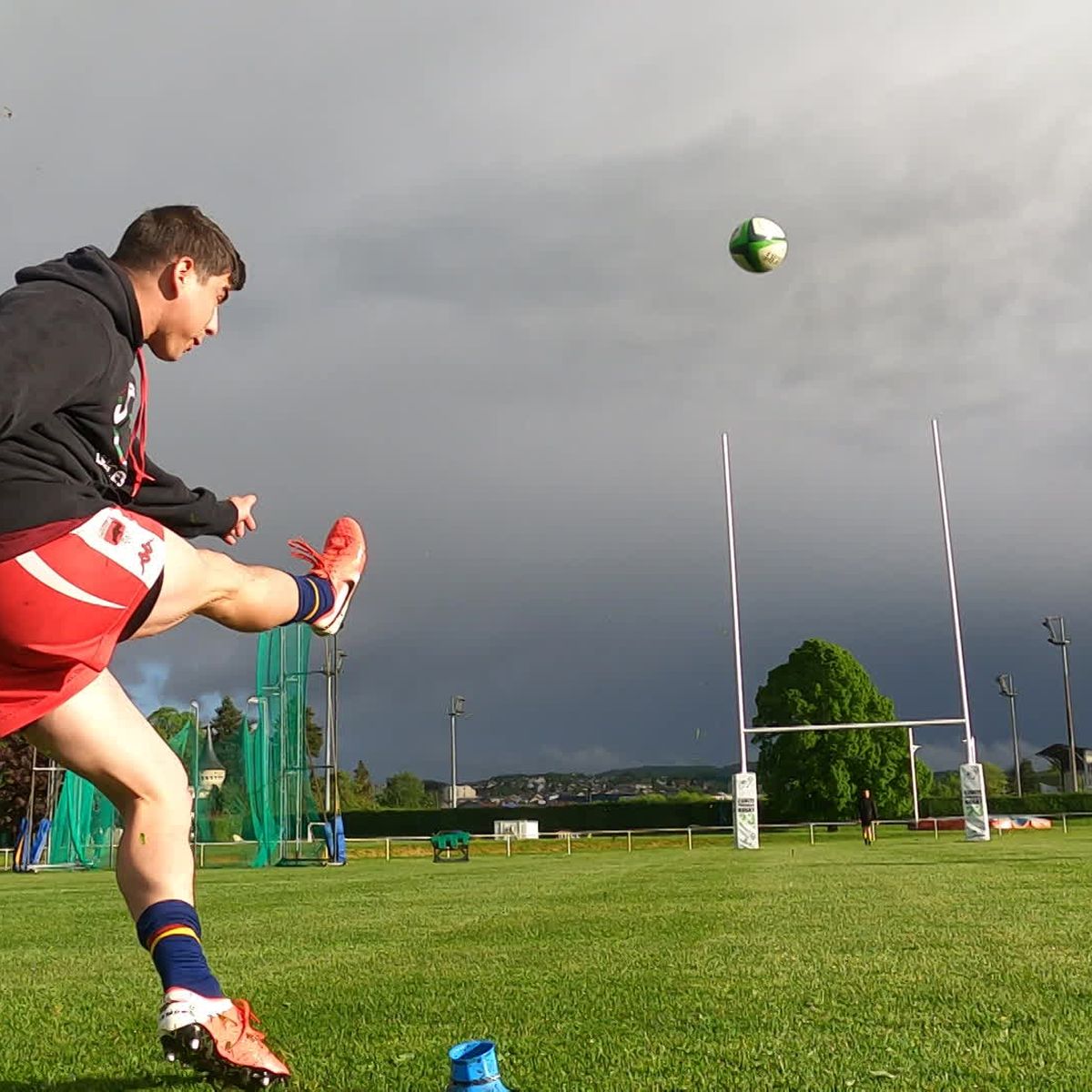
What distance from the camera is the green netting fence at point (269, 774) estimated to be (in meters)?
26.8

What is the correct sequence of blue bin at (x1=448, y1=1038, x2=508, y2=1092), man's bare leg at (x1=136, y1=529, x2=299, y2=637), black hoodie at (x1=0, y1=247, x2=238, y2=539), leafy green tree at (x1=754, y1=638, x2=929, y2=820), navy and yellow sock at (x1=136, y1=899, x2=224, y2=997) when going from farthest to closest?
leafy green tree at (x1=754, y1=638, x2=929, y2=820) → man's bare leg at (x1=136, y1=529, x2=299, y2=637) → navy and yellow sock at (x1=136, y1=899, x2=224, y2=997) → black hoodie at (x1=0, y1=247, x2=238, y2=539) → blue bin at (x1=448, y1=1038, x2=508, y2=1092)

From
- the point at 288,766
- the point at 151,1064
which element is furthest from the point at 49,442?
the point at 288,766

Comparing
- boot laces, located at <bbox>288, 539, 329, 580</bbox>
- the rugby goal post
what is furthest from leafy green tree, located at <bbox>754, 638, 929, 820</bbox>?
boot laces, located at <bbox>288, 539, 329, 580</bbox>

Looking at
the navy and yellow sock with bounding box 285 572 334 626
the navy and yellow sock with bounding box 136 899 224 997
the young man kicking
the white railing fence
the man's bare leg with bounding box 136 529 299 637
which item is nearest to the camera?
the young man kicking

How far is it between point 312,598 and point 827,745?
52899 millimetres

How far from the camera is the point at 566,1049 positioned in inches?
131

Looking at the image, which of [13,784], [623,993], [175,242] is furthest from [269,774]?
[13,784]

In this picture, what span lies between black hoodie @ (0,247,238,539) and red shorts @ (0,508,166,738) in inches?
3.0

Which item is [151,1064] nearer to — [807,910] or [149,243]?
[149,243]

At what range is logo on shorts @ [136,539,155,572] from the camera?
9.00 feet

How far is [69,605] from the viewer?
258 cm

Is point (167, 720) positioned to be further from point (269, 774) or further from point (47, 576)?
point (47, 576)

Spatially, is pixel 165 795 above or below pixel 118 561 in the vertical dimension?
below

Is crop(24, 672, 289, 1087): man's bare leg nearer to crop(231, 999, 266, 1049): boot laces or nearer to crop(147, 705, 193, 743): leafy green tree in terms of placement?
crop(231, 999, 266, 1049): boot laces
